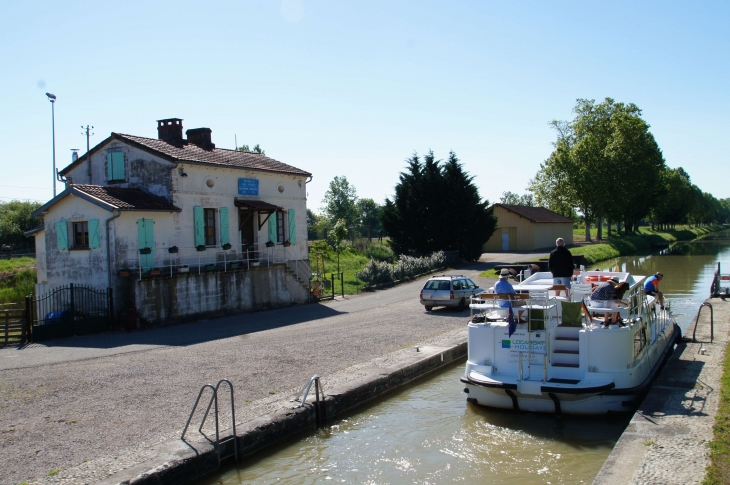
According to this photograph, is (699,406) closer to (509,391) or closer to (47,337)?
(509,391)

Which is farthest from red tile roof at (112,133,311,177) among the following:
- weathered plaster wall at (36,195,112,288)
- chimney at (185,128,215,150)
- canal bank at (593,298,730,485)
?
canal bank at (593,298,730,485)

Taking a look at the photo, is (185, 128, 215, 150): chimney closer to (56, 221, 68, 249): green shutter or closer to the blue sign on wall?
the blue sign on wall

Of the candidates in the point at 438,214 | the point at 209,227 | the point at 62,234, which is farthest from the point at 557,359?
the point at 438,214

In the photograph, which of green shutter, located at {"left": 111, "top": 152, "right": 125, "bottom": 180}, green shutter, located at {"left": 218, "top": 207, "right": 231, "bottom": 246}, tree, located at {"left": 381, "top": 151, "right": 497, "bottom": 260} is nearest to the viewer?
green shutter, located at {"left": 111, "top": 152, "right": 125, "bottom": 180}

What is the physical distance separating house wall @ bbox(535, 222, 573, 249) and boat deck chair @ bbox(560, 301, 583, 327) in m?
41.4

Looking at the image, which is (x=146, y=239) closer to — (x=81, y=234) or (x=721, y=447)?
(x=81, y=234)

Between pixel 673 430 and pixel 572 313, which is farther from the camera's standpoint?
pixel 572 313

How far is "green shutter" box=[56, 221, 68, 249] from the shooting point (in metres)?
21.1

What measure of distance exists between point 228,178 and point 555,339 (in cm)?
1695

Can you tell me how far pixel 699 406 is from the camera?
9242mm

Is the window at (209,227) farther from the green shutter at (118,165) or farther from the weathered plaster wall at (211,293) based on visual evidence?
the green shutter at (118,165)

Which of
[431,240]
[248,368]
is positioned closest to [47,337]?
[248,368]

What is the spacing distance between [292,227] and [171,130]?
6.54 metres

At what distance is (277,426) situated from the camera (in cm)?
922
